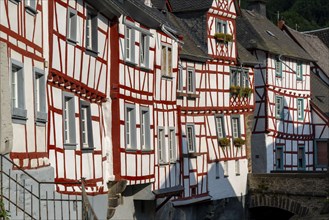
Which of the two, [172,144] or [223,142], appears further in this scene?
[223,142]

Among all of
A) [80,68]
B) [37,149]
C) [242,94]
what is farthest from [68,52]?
[242,94]

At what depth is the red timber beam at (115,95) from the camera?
82.7 ft

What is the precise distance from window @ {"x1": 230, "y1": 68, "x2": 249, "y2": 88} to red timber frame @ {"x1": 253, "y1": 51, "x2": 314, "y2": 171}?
331cm

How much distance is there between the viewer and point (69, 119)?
20844 millimetres

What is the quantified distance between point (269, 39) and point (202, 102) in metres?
11.1

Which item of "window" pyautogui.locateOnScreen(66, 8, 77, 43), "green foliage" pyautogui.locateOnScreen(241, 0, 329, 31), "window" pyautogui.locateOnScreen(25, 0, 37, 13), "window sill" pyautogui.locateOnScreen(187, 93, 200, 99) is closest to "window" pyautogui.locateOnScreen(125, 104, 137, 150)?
"window" pyautogui.locateOnScreen(66, 8, 77, 43)

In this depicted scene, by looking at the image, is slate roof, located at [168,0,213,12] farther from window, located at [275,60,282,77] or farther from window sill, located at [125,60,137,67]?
window sill, located at [125,60,137,67]

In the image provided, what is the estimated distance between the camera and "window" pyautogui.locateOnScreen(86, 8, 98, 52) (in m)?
22.9


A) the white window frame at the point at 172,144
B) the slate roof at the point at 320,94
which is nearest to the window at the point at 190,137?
the white window frame at the point at 172,144

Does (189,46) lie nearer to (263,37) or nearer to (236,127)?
(236,127)

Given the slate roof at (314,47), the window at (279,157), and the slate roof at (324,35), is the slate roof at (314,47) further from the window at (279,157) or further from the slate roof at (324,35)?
the window at (279,157)

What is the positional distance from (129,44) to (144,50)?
5.41 ft

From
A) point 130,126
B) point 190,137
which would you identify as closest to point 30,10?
point 130,126

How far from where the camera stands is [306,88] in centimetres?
4966
